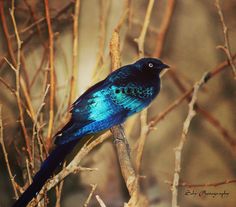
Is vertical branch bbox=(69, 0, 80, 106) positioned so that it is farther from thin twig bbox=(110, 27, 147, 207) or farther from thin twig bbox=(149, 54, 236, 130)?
thin twig bbox=(149, 54, 236, 130)

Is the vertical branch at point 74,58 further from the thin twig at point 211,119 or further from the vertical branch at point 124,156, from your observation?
the thin twig at point 211,119

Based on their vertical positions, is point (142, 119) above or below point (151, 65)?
below

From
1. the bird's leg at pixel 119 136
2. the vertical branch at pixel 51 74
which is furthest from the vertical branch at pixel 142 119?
the vertical branch at pixel 51 74

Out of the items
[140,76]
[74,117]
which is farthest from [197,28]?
[74,117]

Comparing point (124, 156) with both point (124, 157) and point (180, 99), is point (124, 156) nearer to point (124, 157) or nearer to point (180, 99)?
point (124, 157)

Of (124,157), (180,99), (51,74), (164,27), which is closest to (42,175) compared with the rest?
(124,157)
